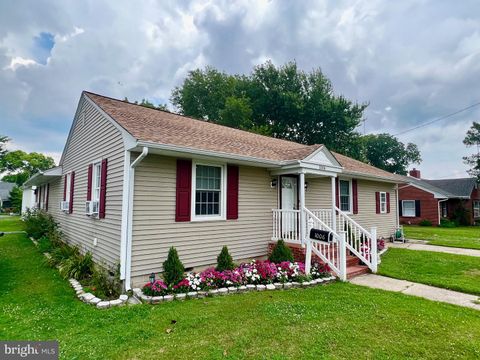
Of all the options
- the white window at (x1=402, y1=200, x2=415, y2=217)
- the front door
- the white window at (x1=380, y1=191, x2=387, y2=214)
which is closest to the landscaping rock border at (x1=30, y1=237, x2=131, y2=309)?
the front door

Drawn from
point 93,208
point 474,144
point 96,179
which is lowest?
point 93,208

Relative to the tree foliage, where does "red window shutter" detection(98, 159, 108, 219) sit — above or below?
below

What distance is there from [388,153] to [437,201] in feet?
86.8

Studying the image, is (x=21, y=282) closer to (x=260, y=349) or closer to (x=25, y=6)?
(x=260, y=349)

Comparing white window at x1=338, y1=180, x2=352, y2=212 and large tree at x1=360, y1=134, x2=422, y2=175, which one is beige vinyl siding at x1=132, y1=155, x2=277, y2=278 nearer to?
white window at x1=338, y1=180, x2=352, y2=212

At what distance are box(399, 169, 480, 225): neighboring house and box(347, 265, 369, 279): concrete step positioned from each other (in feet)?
52.4

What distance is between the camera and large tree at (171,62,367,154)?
76.1 feet

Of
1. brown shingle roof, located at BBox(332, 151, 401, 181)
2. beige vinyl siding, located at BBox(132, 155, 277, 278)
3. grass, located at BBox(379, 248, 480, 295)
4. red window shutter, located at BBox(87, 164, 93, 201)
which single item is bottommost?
grass, located at BBox(379, 248, 480, 295)

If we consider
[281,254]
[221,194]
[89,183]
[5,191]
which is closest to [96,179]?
[89,183]

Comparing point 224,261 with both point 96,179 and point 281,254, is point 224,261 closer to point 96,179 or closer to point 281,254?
point 281,254

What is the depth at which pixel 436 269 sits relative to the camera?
7.23m

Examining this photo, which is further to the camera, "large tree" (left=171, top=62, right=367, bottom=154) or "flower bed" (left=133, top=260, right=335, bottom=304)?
"large tree" (left=171, top=62, right=367, bottom=154)

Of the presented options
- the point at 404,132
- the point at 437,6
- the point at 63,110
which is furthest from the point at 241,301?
the point at 404,132

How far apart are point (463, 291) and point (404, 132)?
717 inches
